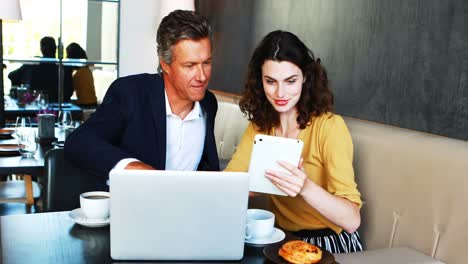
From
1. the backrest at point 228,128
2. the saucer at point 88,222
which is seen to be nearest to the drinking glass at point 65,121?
the backrest at point 228,128

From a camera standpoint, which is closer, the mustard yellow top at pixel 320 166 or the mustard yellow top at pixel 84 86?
the mustard yellow top at pixel 320 166

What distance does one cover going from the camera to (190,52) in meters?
1.79

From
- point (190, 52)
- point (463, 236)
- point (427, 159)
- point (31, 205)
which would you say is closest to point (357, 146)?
point (427, 159)

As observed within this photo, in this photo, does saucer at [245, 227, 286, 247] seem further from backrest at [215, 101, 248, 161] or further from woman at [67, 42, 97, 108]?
woman at [67, 42, 97, 108]

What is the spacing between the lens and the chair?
1878mm

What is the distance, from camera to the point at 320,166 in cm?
190

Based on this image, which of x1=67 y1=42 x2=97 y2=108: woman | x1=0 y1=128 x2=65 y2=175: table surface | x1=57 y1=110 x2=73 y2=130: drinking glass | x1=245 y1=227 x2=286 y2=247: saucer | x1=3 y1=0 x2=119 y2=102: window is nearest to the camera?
x1=245 y1=227 x2=286 y2=247: saucer

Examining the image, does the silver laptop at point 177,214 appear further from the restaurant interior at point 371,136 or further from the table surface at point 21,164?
the table surface at point 21,164

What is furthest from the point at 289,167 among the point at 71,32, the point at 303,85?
the point at 71,32

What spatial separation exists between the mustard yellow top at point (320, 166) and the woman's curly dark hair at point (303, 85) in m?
0.04

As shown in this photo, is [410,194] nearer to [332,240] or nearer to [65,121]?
[332,240]

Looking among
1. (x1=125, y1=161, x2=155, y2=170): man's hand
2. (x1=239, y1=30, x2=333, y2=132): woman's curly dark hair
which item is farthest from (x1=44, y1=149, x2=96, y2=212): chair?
(x1=239, y1=30, x2=333, y2=132): woman's curly dark hair

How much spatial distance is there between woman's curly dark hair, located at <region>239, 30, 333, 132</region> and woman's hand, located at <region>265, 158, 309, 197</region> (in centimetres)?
51

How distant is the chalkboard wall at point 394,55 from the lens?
1.92 m
